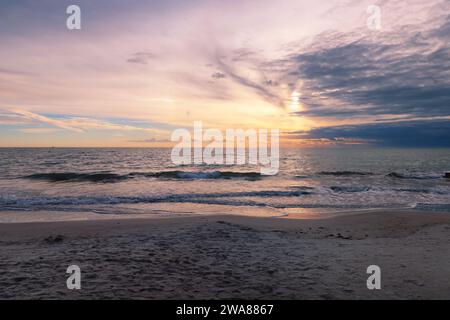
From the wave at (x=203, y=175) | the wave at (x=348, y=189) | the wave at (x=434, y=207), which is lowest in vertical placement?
the wave at (x=434, y=207)

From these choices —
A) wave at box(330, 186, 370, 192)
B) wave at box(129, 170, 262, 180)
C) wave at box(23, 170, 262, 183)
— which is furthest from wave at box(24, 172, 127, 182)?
wave at box(330, 186, 370, 192)

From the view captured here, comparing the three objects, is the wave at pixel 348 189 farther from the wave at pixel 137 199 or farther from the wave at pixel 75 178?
the wave at pixel 75 178

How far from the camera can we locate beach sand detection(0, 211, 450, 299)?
208 inches

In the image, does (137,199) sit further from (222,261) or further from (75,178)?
(75,178)

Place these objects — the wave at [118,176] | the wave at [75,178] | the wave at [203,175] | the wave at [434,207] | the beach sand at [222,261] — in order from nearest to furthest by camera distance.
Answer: the beach sand at [222,261] < the wave at [434,207] < the wave at [75,178] < the wave at [118,176] < the wave at [203,175]

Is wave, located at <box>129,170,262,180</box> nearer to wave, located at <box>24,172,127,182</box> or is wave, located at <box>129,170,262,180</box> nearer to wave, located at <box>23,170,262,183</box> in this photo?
wave, located at <box>23,170,262,183</box>

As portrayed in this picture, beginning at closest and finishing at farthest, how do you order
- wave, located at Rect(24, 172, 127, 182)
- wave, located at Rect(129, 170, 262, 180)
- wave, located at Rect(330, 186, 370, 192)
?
wave, located at Rect(330, 186, 370, 192), wave, located at Rect(24, 172, 127, 182), wave, located at Rect(129, 170, 262, 180)

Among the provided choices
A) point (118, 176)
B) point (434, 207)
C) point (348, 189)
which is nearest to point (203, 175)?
point (118, 176)

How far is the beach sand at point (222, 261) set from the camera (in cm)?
529

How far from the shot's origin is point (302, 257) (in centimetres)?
734

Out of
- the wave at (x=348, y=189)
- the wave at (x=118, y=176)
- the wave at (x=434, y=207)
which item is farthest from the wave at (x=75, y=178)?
the wave at (x=434, y=207)
